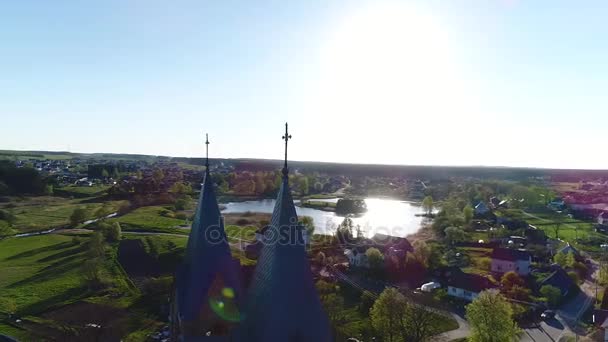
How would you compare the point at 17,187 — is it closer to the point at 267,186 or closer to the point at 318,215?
the point at 267,186

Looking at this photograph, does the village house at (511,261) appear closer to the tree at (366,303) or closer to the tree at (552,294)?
the tree at (552,294)

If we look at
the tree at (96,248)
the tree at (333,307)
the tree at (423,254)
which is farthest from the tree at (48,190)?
the tree at (333,307)

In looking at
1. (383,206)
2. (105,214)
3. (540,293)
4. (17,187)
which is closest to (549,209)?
(383,206)

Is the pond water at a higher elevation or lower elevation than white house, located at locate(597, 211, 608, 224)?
lower

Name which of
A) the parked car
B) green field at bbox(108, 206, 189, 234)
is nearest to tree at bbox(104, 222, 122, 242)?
green field at bbox(108, 206, 189, 234)

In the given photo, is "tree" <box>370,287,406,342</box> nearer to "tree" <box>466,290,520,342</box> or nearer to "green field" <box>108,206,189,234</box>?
"tree" <box>466,290,520,342</box>

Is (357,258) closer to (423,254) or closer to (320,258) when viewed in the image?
(320,258)

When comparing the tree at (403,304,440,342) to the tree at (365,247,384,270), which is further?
the tree at (365,247,384,270)
